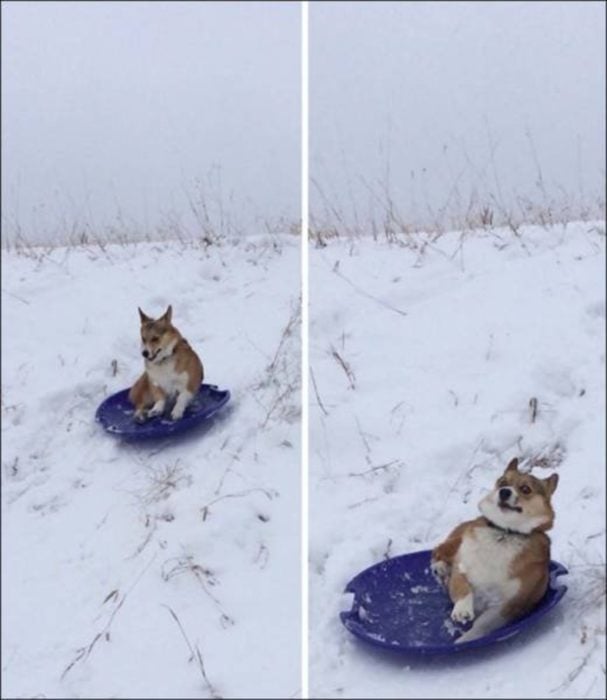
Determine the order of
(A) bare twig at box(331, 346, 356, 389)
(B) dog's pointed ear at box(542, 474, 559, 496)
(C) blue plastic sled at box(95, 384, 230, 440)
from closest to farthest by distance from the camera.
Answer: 1. (B) dog's pointed ear at box(542, 474, 559, 496)
2. (C) blue plastic sled at box(95, 384, 230, 440)
3. (A) bare twig at box(331, 346, 356, 389)

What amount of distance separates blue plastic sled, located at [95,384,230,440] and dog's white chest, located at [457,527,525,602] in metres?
0.74

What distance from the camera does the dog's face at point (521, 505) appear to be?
188 cm

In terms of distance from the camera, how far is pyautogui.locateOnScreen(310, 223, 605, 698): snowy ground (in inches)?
71.6

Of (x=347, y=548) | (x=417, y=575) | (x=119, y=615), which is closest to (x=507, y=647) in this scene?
(x=417, y=575)

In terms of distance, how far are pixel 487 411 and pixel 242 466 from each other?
55cm

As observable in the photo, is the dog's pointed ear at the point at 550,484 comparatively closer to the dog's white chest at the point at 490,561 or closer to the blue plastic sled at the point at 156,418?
the dog's white chest at the point at 490,561

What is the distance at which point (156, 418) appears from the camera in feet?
8.03

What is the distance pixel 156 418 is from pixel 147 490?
0.22 meters

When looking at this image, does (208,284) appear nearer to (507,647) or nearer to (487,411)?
(487,411)

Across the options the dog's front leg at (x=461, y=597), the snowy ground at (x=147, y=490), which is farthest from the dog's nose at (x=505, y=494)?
the snowy ground at (x=147, y=490)

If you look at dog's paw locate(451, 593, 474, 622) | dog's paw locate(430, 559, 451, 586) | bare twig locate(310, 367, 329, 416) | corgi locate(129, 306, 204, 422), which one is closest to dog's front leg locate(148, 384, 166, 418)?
corgi locate(129, 306, 204, 422)

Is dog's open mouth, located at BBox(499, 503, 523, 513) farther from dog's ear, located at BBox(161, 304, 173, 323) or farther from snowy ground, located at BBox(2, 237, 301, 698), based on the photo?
dog's ear, located at BBox(161, 304, 173, 323)

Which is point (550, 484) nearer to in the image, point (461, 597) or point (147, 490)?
point (461, 597)

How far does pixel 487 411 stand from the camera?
2.36 metres
